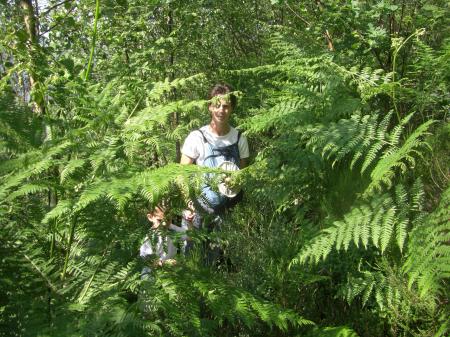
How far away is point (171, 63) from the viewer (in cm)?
546

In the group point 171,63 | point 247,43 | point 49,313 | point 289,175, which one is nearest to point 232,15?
point 247,43

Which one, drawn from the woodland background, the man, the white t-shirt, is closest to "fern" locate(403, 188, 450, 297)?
the woodland background

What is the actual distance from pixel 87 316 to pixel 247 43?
5.10m

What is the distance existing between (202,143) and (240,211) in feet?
2.51

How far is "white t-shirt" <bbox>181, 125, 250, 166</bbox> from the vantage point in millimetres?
3447

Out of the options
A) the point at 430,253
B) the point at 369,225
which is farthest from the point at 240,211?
the point at 430,253

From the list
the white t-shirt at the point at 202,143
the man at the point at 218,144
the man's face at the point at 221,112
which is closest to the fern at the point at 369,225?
the man at the point at 218,144

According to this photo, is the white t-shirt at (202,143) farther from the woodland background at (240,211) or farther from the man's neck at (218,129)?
the woodland background at (240,211)

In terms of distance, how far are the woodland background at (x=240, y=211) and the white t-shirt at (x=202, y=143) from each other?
423 mm

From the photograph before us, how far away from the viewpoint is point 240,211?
393 cm

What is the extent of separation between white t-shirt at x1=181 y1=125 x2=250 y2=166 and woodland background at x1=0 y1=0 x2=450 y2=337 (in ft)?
1.39

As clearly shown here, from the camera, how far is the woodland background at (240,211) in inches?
72.6

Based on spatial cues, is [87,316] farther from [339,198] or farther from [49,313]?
[339,198]

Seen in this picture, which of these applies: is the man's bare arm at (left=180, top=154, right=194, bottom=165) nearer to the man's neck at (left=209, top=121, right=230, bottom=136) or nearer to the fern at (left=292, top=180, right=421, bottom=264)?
the man's neck at (left=209, top=121, right=230, bottom=136)
